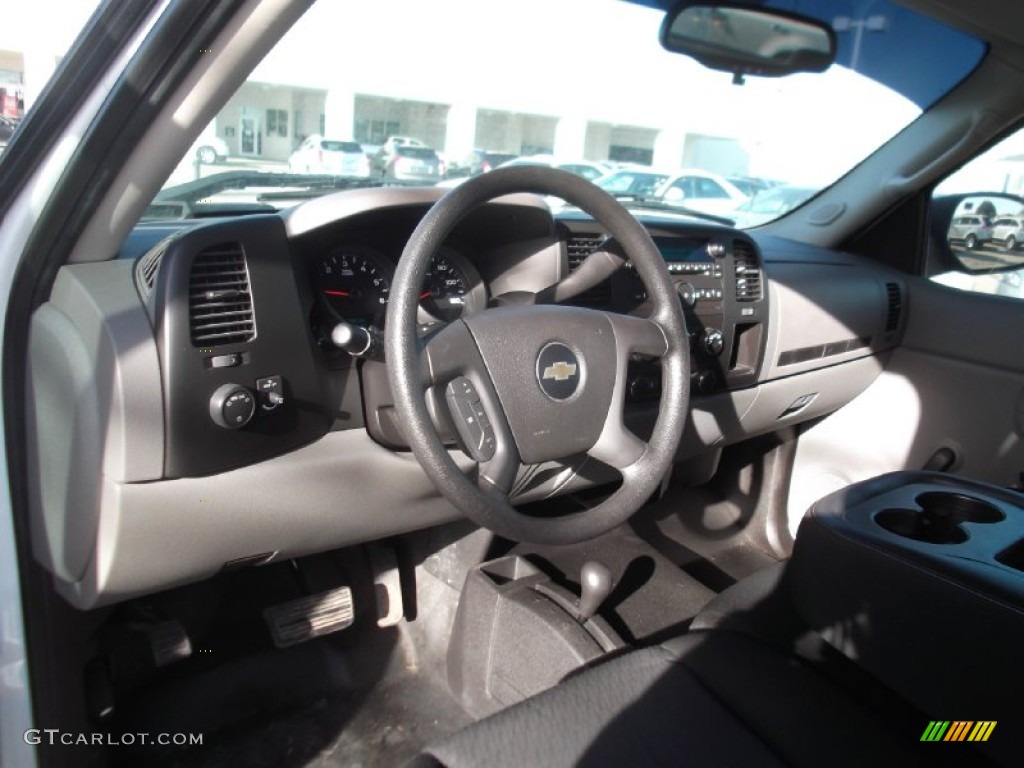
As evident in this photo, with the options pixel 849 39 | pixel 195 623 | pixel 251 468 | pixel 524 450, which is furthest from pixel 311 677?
pixel 849 39

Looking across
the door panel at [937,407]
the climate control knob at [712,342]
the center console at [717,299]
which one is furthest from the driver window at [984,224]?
the climate control knob at [712,342]

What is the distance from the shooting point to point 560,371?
1.58 metres

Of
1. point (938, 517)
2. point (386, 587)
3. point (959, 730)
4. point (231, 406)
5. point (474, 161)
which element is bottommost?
point (386, 587)

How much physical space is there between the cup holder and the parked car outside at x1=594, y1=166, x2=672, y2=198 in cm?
122

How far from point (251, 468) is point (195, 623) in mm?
882

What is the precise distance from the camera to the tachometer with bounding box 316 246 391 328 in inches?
69.1

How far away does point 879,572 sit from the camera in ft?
4.81

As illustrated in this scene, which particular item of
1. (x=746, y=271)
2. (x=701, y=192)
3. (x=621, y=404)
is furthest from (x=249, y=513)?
(x=701, y=192)

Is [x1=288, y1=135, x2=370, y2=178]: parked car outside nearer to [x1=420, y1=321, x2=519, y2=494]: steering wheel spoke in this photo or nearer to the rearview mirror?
[x1=420, y1=321, x2=519, y2=494]: steering wheel spoke

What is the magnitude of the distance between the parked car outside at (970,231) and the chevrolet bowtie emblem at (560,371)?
2249 mm

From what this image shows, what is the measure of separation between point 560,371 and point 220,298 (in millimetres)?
659

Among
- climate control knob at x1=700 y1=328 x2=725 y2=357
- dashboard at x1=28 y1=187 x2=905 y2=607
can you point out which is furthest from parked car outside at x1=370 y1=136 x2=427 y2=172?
climate control knob at x1=700 y1=328 x2=725 y2=357

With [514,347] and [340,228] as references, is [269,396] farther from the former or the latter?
[514,347]

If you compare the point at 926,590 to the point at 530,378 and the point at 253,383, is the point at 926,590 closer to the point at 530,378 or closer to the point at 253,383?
the point at 530,378
